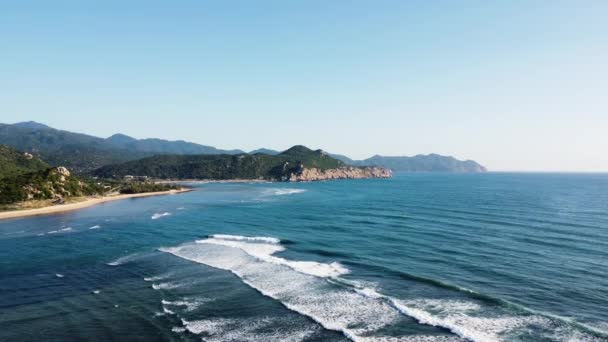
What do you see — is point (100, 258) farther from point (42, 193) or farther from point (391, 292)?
point (42, 193)

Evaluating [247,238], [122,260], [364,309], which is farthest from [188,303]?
[247,238]

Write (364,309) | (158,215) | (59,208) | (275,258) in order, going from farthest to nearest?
(59,208)
(158,215)
(275,258)
(364,309)

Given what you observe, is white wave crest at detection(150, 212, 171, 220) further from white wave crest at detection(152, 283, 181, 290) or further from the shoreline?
white wave crest at detection(152, 283, 181, 290)

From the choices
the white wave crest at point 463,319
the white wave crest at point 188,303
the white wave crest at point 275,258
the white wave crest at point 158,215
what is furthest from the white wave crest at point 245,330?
the white wave crest at point 158,215

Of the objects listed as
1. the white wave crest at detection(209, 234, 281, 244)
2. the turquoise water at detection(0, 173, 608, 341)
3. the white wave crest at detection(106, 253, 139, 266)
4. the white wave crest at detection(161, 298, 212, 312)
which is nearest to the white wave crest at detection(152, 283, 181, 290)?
the turquoise water at detection(0, 173, 608, 341)

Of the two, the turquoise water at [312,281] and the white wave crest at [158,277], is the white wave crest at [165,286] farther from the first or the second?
the white wave crest at [158,277]

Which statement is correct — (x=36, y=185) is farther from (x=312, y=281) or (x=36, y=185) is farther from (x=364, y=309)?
(x=364, y=309)

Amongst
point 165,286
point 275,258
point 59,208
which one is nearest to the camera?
point 165,286
